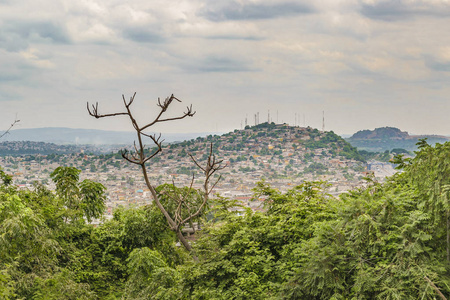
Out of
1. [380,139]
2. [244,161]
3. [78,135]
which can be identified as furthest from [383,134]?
[78,135]

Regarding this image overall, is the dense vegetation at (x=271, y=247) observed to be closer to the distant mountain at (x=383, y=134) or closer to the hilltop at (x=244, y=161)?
the hilltop at (x=244, y=161)

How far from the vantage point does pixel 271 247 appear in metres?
7.48

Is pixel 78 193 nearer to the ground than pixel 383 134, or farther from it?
nearer to the ground

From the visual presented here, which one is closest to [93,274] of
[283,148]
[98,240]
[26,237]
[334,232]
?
[98,240]

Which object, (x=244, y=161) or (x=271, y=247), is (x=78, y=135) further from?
(x=271, y=247)

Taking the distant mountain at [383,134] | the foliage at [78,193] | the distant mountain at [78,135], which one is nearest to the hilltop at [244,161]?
the foliage at [78,193]

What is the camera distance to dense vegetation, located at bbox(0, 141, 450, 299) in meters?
4.76

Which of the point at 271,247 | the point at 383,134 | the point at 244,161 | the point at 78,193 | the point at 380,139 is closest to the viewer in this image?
the point at 271,247

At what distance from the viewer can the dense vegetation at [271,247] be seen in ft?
15.6

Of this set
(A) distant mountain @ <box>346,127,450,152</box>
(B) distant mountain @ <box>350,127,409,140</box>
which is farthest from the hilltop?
(B) distant mountain @ <box>350,127,409,140</box>

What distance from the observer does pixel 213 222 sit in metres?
8.84

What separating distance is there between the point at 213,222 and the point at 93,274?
419cm

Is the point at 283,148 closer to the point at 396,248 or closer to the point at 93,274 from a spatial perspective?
the point at 93,274

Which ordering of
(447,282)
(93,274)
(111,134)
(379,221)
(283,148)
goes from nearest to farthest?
(447,282) < (379,221) < (93,274) < (283,148) < (111,134)
